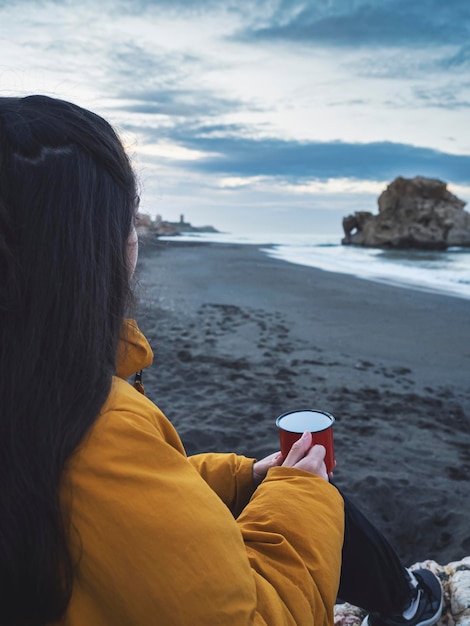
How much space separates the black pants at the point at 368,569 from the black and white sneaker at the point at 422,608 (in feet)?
0.17

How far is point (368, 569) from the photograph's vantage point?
1766 mm

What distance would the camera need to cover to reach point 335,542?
1283 mm

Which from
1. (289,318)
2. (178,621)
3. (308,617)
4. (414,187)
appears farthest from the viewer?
(414,187)

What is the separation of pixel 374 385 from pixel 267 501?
13.0 feet

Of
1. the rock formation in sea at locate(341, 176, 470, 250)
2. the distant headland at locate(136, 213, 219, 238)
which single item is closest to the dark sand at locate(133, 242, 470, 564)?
the distant headland at locate(136, 213, 219, 238)

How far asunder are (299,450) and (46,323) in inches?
32.4

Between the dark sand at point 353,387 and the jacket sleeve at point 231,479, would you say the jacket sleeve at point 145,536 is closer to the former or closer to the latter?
the jacket sleeve at point 231,479

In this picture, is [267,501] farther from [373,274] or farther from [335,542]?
[373,274]

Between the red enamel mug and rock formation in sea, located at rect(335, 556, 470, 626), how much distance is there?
2.87 ft

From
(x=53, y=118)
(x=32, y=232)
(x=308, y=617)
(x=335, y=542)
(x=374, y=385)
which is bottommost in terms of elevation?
(x=374, y=385)

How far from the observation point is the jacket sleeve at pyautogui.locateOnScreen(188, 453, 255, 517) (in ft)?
5.96

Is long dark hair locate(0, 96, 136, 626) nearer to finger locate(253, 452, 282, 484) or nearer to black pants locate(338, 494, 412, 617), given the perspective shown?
finger locate(253, 452, 282, 484)

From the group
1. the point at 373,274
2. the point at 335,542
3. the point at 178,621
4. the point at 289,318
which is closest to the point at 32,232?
the point at 178,621

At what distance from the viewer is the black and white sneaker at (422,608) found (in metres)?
1.90
